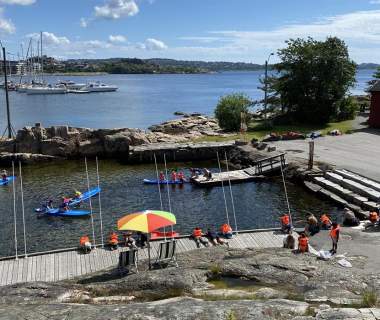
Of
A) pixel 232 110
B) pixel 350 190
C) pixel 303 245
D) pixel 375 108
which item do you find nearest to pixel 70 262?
pixel 303 245

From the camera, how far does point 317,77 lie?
62125 mm

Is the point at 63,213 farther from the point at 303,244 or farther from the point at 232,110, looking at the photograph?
the point at 232,110

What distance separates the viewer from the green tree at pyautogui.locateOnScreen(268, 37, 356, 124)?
202ft

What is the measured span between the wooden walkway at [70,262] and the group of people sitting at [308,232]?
90cm

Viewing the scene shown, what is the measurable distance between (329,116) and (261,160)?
22064mm

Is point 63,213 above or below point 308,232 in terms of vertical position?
below

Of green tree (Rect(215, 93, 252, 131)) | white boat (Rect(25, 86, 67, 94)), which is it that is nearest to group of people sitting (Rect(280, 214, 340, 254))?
green tree (Rect(215, 93, 252, 131))

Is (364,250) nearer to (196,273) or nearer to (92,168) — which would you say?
(196,273)

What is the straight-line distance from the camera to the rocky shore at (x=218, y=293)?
1145cm

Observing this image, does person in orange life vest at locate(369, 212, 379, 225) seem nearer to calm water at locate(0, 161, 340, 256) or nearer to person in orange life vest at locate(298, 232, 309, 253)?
calm water at locate(0, 161, 340, 256)

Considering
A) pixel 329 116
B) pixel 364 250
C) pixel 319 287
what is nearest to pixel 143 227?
pixel 319 287

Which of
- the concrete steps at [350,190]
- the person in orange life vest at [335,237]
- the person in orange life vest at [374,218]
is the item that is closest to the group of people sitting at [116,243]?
the person in orange life vest at [335,237]

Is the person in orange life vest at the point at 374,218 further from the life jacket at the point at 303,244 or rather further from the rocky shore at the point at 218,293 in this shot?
the life jacket at the point at 303,244

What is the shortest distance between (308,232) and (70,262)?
491 inches
